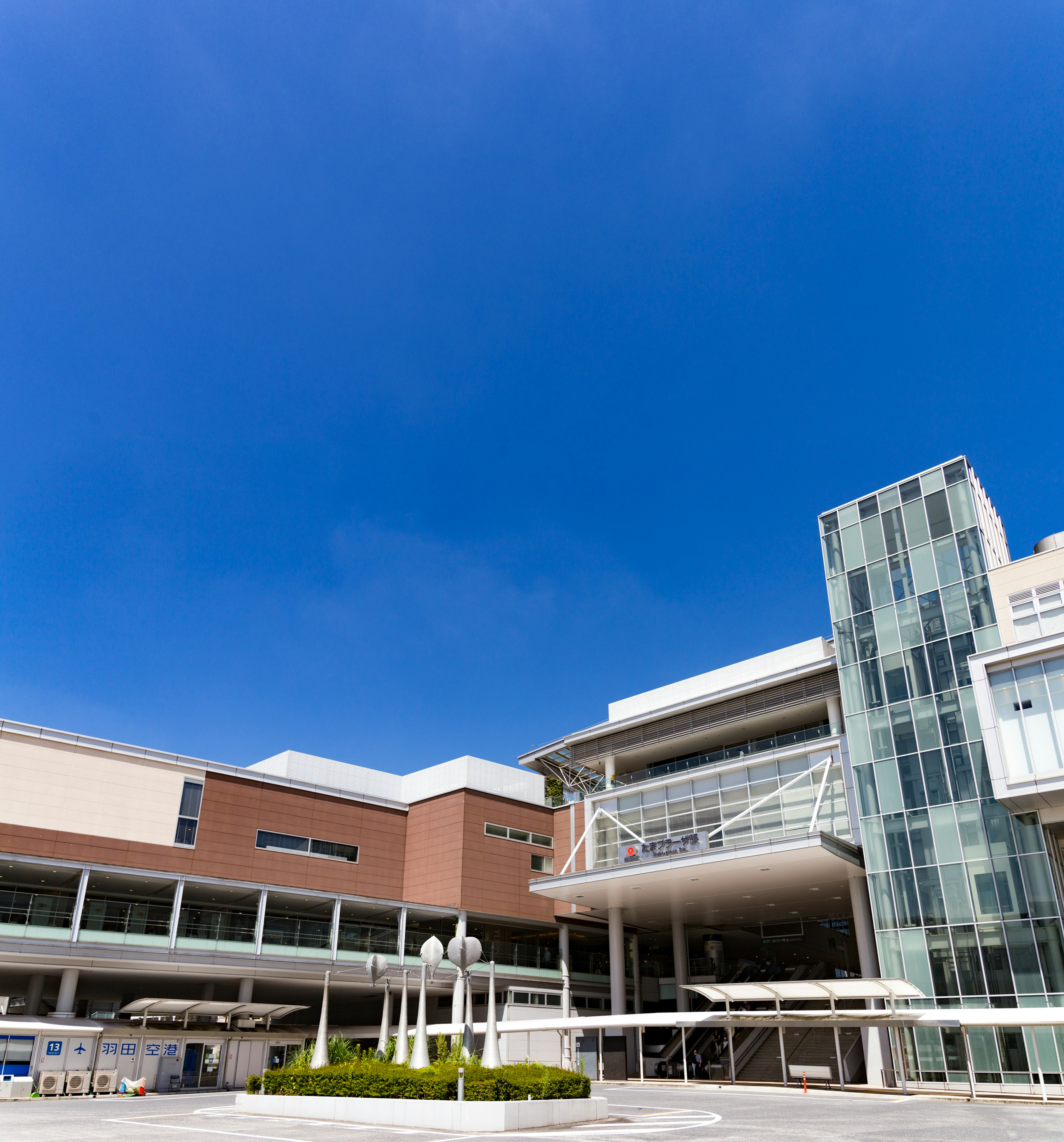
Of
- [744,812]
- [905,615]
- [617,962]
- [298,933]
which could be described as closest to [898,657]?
[905,615]

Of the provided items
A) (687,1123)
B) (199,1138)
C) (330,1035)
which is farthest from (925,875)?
(199,1138)

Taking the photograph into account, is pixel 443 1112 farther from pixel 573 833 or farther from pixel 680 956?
pixel 680 956

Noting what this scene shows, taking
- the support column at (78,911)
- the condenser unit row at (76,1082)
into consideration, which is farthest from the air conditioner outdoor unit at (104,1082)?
the support column at (78,911)

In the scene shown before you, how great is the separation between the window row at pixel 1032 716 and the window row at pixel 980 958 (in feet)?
19.1

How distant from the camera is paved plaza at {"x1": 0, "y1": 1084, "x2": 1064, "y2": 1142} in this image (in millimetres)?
15539

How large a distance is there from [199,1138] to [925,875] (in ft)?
92.5

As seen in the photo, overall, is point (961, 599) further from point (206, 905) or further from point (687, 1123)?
point (206, 905)

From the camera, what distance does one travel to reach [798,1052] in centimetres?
3903

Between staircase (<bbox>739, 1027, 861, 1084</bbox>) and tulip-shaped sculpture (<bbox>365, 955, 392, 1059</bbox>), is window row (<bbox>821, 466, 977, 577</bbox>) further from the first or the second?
tulip-shaped sculpture (<bbox>365, 955, 392, 1059</bbox>)

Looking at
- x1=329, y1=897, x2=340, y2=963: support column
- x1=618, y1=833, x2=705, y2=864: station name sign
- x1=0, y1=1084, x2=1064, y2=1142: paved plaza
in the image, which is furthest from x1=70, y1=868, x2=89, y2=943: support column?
x1=618, y1=833, x2=705, y2=864: station name sign

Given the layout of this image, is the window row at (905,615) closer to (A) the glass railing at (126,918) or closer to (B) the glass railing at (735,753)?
(B) the glass railing at (735,753)

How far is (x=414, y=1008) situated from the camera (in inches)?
2062

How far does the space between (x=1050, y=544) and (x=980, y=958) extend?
1645cm

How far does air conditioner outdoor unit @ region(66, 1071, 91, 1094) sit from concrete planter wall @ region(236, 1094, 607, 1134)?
13.7m
